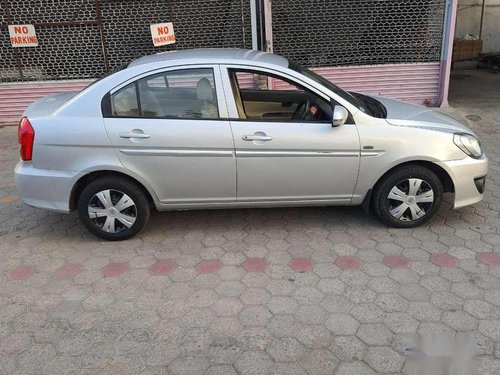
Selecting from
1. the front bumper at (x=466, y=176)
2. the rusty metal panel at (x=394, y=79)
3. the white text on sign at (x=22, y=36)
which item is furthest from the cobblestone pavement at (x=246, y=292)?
the white text on sign at (x=22, y=36)

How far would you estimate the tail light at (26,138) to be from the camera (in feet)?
11.8

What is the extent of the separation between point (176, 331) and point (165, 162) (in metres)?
1.37

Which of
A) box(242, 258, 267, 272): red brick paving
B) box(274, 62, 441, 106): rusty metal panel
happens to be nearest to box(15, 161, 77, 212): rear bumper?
box(242, 258, 267, 272): red brick paving

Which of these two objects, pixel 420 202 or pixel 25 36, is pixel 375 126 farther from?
pixel 25 36

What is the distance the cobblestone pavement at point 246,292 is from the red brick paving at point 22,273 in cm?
1

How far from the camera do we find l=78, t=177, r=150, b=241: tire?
12.1ft

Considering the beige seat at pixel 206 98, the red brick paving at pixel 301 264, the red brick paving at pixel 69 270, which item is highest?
the beige seat at pixel 206 98

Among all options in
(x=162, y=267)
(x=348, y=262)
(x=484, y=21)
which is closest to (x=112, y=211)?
(x=162, y=267)

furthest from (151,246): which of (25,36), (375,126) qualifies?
(25,36)

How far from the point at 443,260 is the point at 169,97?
8.24 ft

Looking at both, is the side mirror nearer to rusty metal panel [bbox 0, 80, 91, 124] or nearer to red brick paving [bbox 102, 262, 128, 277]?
red brick paving [bbox 102, 262, 128, 277]

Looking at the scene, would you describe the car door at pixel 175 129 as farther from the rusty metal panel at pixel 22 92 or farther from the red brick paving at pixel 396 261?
the rusty metal panel at pixel 22 92

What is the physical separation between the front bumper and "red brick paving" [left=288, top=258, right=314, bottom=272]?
1.37 meters

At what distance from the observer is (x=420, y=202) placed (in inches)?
152
